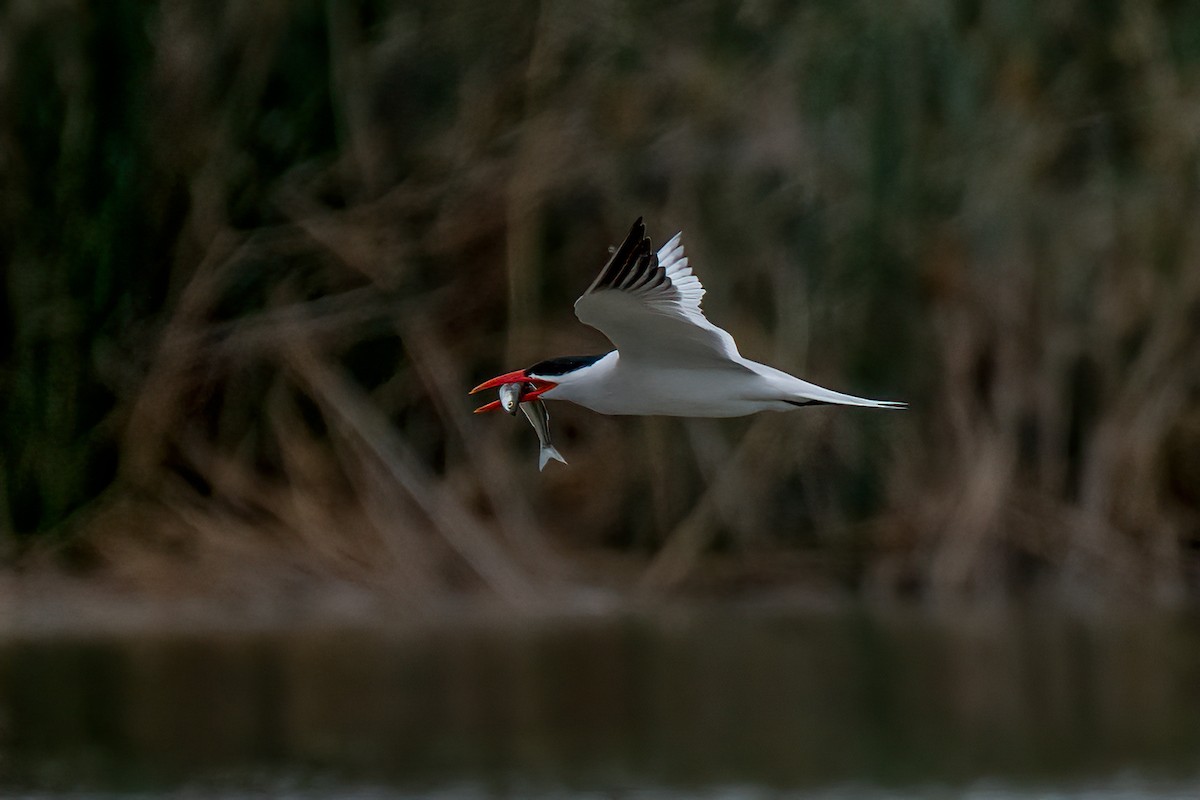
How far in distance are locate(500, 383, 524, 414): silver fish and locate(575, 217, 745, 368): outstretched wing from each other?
0.28 meters

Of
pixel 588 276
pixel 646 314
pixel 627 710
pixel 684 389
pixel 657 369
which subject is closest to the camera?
pixel 646 314

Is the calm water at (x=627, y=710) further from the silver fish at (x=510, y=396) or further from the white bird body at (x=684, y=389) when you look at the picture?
Answer: the white bird body at (x=684, y=389)

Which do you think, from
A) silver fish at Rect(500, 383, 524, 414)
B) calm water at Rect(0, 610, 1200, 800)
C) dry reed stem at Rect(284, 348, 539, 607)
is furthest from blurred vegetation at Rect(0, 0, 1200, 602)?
silver fish at Rect(500, 383, 524, 414)

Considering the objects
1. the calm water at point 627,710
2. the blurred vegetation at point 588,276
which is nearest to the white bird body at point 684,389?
the calm water at point 627,710

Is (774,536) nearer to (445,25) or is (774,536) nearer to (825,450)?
(825,450)

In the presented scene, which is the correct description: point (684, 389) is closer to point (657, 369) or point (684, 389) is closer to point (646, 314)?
point (657, 369)

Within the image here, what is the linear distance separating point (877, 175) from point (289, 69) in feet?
12.0

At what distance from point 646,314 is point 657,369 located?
31cm

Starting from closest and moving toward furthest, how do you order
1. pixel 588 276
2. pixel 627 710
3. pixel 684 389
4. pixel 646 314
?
pixel 646 314, pixel 684 389, pixel 627 710, pixel 588 276

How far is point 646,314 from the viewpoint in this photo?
5.05 m

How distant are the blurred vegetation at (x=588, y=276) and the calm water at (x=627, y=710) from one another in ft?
1.43

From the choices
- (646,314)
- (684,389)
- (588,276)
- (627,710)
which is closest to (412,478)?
(588,276)

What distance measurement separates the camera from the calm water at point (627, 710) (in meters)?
10.7

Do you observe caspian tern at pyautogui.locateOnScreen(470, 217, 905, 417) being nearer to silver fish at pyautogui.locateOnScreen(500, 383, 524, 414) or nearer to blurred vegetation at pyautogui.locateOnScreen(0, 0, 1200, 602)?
silver fish at pyautogui.locateOnScreen(500, 383, 524, 414)
